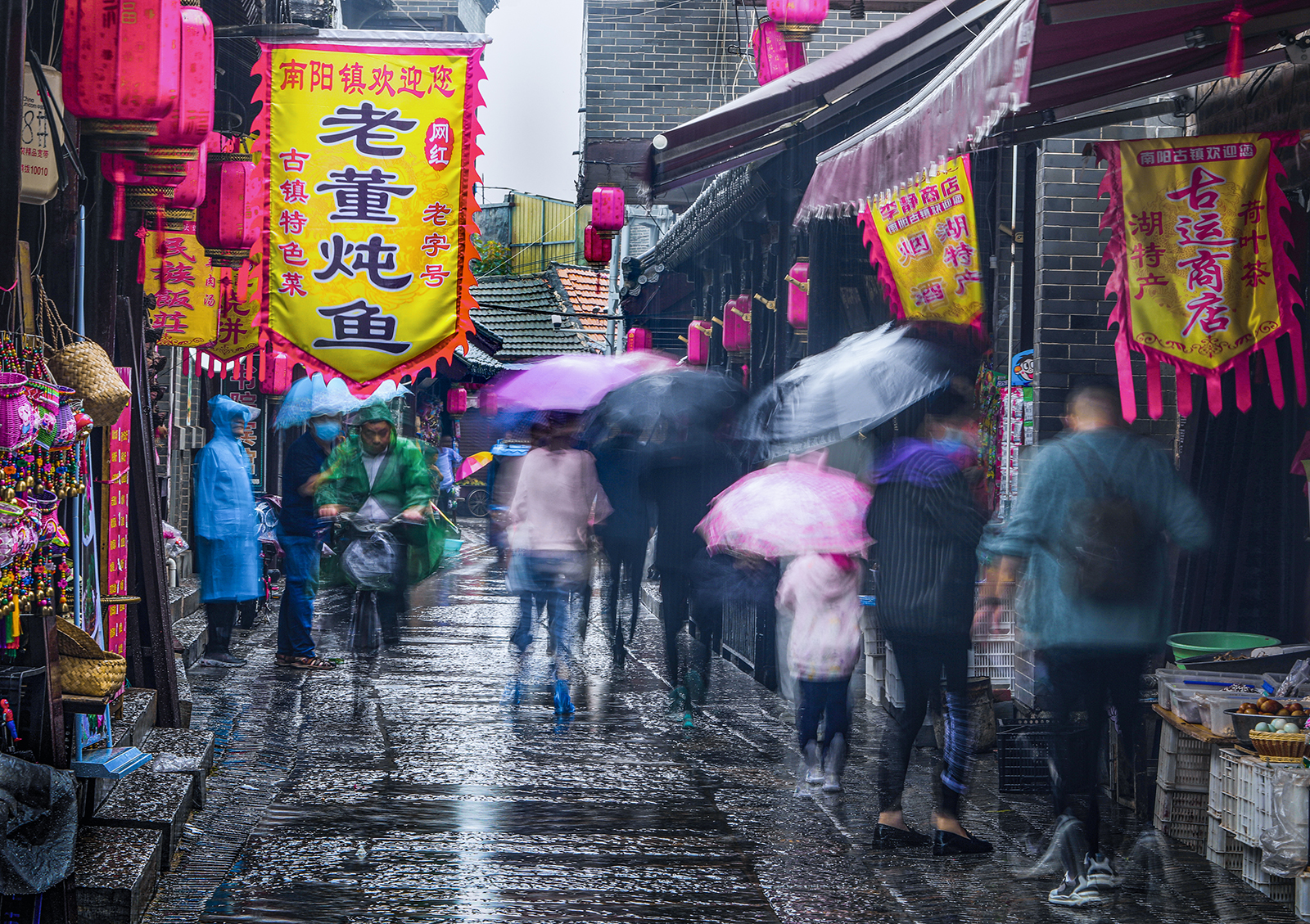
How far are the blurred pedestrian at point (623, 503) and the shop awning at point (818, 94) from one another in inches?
79.8

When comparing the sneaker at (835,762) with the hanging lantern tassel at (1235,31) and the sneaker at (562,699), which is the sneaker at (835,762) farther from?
the hanging lantern tassel at (1235,31)

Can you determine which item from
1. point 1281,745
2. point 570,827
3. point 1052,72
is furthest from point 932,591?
point 1052,72

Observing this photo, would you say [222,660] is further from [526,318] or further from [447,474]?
[526,318]

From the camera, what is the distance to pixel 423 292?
798 cm

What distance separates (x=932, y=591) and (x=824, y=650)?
126cm

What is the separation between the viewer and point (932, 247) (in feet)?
26.2

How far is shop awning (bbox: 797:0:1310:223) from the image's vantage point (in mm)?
4605

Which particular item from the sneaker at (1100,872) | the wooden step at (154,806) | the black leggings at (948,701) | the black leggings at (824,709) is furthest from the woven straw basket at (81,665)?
the sneaker at (1100,872)

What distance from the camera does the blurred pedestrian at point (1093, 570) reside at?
534 centimetres

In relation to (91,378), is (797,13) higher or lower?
higher

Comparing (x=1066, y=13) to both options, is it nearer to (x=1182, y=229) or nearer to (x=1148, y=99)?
(x=1182, y=229)

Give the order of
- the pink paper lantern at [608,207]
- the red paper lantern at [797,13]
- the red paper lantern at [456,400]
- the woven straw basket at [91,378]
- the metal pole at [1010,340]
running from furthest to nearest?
1. the red paper lantern at [456,400]
2. the pink paper lantern at [608,207]
3. the red paper lantern at [797,13]
4. the metal pole at [1010,340]
5. the woven straw basket at [91,378]

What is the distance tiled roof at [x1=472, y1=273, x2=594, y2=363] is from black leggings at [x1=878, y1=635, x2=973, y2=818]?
27.8 metres

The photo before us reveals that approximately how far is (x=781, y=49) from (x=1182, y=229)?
7387 millimetres
